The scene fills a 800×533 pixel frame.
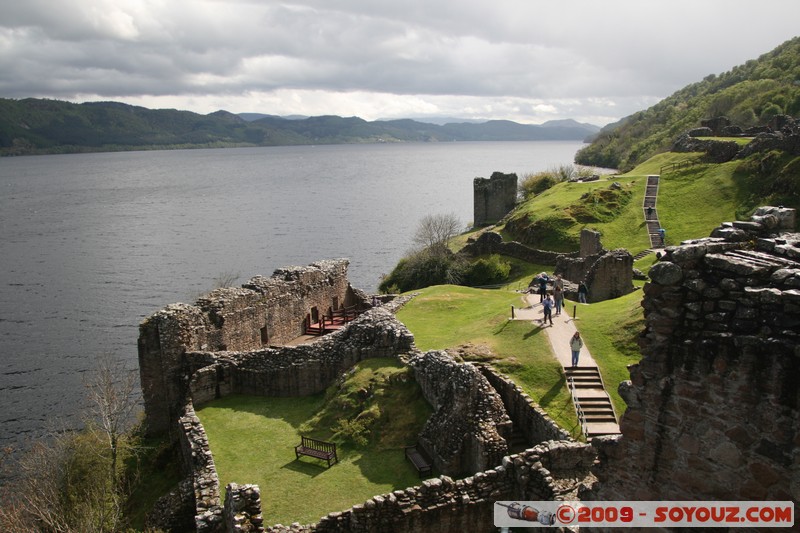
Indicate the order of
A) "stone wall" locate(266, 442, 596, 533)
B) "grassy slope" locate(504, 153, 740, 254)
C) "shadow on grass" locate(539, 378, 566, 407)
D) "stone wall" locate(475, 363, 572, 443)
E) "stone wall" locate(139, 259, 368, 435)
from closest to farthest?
"stone wall" locate(266, 442, 596, 533)
"stone wall" locate(475, 363, 572, 443)
"shadow on grass" locate(539, 378, 566, 407)
"stone wall" locate(139, 259, 368, 435)
"grassy slope" locate(504, 153, 740, 254)

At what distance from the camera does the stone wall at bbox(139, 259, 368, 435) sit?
2938 centimetres

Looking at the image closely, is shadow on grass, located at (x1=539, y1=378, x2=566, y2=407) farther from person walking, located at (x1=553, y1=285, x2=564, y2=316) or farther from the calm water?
the calm water

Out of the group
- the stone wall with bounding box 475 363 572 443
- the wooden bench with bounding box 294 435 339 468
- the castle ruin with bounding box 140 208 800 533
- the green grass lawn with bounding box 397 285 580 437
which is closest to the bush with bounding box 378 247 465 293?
the green grass lawn with bounding box 397 285 580 437

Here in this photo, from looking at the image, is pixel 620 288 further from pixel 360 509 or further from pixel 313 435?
pixel 360 509

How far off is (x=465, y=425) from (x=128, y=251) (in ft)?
278

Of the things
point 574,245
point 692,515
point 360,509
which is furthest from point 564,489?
point 574,245

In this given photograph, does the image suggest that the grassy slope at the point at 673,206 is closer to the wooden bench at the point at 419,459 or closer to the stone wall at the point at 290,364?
the stone wall at the point at 290,364

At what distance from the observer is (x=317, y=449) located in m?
22.1

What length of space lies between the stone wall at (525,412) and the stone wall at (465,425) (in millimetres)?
782

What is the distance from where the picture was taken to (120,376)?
158ft

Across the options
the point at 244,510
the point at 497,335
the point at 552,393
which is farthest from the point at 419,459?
the point at 497,335

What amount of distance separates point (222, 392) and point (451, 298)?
13938mm

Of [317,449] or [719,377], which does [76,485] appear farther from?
[719,377]

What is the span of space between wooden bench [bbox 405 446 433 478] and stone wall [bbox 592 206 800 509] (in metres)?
10.6
